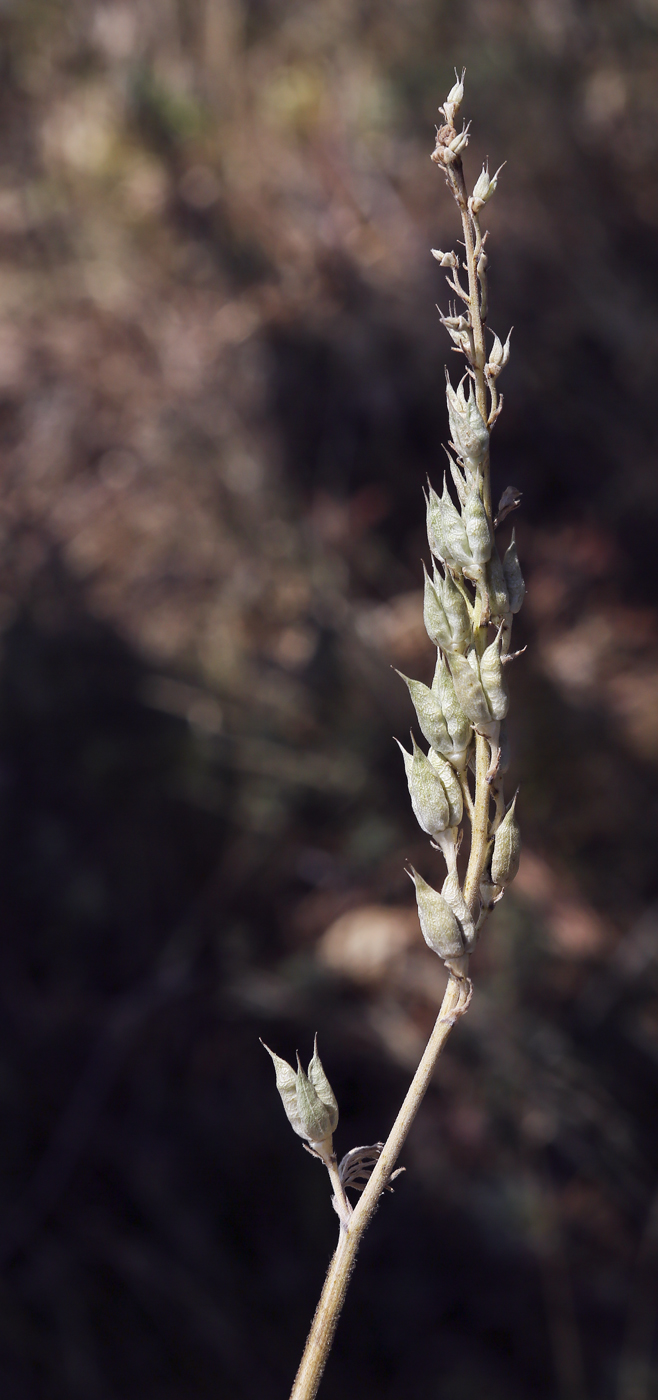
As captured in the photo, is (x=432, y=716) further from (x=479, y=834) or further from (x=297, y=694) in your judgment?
(x=297, y=694)

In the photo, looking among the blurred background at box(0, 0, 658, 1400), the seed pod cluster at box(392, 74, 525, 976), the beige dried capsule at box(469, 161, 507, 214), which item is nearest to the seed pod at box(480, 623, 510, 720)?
the seed pod cluster at box(392, 74, 525, 976)

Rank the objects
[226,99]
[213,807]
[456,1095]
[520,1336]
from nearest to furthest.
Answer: [520,1336] → [456,1095] → [213,807] → [226,99]

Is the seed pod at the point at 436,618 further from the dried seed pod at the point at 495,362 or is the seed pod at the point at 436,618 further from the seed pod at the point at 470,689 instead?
the dried seed pod at the point at 495,362

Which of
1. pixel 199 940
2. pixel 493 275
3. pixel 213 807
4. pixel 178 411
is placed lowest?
pixel 199 940

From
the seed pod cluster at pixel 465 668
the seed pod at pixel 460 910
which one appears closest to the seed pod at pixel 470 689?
the seed pod cluster at pixel 465 668

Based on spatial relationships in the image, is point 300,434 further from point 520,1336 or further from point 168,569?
point 520,1336

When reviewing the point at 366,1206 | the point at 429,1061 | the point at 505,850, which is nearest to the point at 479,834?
the point at 505,850

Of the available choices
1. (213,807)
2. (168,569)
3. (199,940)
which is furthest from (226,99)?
(199,940)
